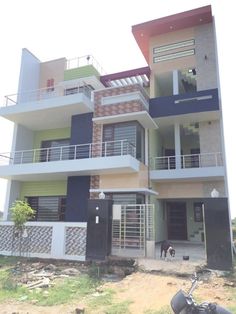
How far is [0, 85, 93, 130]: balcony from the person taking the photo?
13037mm

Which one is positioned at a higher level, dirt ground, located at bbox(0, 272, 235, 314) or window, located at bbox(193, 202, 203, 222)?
window, located at bbox(193, 202, 203, 222)

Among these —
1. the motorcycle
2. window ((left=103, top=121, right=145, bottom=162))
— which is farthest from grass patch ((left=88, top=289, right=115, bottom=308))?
window ((left=103, top=121, right=145, bottom=162))

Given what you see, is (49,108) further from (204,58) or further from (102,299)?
(102,299)

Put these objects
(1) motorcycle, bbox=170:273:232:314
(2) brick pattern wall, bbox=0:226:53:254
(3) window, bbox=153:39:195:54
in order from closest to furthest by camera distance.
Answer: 1. (1) motorcycle, bbox=170:273:232:314
2. (2) brick pattern wall, bbox=0:226:53:254
3. (3) window, bbox=153:39:195:54

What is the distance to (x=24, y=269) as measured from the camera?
28.6ft

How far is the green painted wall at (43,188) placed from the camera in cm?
1469

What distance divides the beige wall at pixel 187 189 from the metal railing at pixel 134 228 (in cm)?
337

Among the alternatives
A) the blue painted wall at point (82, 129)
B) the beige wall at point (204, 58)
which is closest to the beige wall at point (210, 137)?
the beige wall at point (204, 58)

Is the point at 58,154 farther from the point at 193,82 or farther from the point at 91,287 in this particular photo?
the point at 91,287

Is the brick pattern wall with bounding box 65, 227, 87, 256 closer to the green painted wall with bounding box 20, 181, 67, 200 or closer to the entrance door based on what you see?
the green painted wall with bounding box 20, 181, 67, 200

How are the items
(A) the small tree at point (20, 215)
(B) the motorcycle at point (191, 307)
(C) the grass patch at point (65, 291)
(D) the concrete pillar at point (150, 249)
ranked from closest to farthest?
(B) the motorcycle at point (191, 307) < (C) the grass patch at point (65, 291) < (D) the concrete pillar at point (150, 249) < (A) the small tree at point (20, 215)

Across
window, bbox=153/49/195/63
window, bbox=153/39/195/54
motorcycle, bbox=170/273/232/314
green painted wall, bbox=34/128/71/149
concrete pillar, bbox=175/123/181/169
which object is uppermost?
window, bbox=153/39/195/54

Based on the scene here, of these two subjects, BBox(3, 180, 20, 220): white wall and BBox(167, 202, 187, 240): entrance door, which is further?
BBox(167, 202, 187, 240): entrance door

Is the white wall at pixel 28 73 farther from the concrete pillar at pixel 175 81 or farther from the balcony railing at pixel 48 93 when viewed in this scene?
the concrete pillar at pixel 175 81
